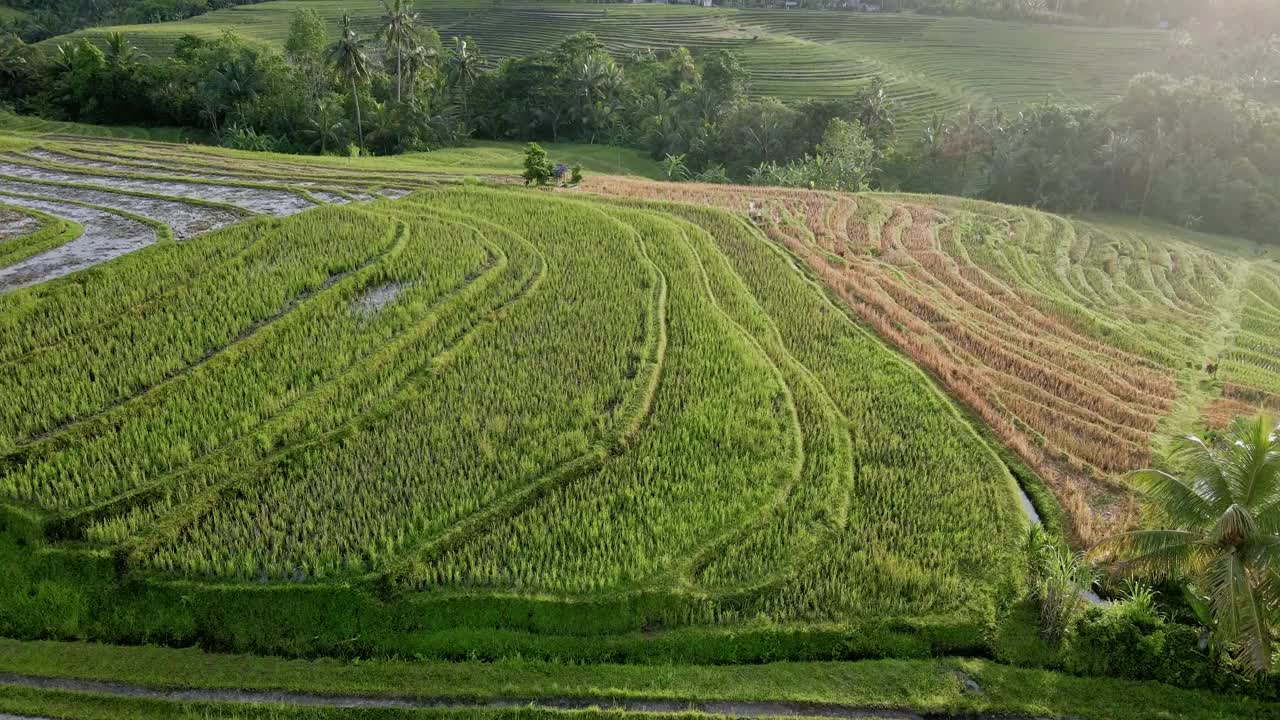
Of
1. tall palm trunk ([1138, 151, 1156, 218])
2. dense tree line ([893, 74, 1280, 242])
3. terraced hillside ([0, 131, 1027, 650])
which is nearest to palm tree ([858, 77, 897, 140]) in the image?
dense tree line ([893, 74, 1280, 242])

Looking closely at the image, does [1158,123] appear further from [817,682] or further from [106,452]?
[106,452]

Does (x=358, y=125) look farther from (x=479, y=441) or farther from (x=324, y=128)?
(x=479, y=441)

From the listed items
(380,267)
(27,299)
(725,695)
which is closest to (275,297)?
(380,267)

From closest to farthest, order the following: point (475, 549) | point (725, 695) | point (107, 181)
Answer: point (725, 695)
point (475, 549)
point (107, 181)

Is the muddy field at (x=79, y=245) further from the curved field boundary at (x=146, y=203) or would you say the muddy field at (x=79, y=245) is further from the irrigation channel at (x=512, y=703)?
the irrigation channel at (x=512, y=703)

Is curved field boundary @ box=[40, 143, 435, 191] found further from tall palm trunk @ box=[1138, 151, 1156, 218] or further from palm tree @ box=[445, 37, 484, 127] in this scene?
tall palm trunk @ box=[1138, 151, 1156, 218]


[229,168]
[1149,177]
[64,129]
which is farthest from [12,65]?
[1149,177]

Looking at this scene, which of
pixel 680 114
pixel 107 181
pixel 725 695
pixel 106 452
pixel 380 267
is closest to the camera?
pixel 725 695
